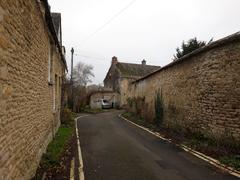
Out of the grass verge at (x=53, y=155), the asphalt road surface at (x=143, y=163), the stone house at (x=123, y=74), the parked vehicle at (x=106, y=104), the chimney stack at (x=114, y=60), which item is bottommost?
the asphalt road surface at (x=143, y=163)

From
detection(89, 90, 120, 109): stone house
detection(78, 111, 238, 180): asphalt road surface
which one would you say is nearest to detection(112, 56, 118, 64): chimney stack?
detection(89, 90, 120, 109): stone house

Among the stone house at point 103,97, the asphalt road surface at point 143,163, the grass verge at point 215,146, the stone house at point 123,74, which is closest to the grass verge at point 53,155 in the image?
the asphalt road surface at point 143,163

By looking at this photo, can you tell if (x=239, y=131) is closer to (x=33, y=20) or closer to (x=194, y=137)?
(x=194, y=137)

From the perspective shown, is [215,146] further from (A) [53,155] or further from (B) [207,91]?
(A) [53,155]

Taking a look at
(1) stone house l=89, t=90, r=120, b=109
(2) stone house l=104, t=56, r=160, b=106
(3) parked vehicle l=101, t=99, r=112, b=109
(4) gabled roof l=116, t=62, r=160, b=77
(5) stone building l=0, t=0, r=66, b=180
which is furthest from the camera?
(4) gabled roof l=116, t=62, r=160, b=77

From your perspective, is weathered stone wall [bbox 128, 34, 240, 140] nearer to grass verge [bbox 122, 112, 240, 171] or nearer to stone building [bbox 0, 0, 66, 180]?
grass verge [bbox 122, 112, 240, 171]

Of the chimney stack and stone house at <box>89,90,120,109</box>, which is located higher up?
the chimney stack

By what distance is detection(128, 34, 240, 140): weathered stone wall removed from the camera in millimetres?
8211

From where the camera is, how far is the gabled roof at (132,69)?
4124 cm

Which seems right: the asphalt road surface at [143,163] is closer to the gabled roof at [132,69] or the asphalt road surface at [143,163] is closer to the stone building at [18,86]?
the stone building at [18,86]

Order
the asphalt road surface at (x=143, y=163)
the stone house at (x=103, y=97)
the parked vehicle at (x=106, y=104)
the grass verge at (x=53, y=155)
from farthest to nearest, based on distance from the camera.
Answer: the stone house at (x=103, y=97) → the parked vehicle at (x=106, y=104) → the grass verge at (x=53, y=155) → the asphalt road surface at (x=143, y=163)

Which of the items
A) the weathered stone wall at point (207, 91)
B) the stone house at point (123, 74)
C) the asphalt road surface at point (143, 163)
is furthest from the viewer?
the stone house at point (123, 74)

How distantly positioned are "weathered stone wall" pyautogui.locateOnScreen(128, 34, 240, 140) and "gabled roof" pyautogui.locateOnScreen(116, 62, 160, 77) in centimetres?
2676

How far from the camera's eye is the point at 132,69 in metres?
43.5
